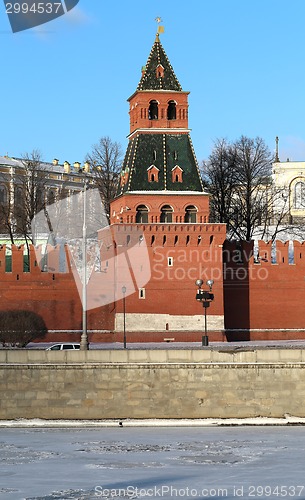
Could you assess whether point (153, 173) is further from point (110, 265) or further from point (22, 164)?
point (22, 164)

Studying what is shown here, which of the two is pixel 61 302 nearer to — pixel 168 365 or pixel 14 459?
pixel 168 365

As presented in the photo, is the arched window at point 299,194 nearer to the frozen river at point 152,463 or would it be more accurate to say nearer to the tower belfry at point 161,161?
the tower belfry at point 161,161

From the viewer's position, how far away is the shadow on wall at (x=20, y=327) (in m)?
45.6

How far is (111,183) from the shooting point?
68.5m

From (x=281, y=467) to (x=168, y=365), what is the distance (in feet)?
31.8

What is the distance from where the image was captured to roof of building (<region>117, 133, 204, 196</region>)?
166ft

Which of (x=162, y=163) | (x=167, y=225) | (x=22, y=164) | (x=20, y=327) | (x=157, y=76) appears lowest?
(x=20, y=327)

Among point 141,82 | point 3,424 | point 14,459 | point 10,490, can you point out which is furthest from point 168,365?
point 141,82

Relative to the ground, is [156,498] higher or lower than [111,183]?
lower

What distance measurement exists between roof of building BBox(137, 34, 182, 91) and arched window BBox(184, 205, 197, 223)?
18.0 feet

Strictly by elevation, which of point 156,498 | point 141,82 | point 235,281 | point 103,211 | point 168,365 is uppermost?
point 141,82

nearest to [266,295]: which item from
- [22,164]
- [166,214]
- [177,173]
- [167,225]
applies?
[167,225]

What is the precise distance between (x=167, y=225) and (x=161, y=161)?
2.84 m

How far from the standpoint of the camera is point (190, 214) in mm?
50969
